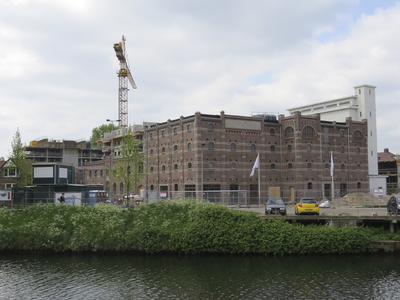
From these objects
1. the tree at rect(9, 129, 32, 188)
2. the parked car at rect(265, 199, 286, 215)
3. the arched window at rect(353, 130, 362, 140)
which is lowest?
the parked car at rect(265, 199, 286, 215)

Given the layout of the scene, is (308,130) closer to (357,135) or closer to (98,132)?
(357,135)

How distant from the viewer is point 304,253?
102 ft

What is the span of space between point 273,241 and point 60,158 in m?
107

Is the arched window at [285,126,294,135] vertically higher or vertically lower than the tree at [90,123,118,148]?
lower

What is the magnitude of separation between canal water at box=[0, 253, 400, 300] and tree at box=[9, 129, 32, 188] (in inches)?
850

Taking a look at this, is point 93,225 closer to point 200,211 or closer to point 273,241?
point 200,211

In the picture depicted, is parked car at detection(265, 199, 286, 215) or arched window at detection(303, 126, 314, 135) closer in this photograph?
Result: parked car at detection(265, 199, 286, 215)

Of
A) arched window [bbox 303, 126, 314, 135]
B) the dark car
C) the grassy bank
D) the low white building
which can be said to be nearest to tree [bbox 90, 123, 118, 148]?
the low white building

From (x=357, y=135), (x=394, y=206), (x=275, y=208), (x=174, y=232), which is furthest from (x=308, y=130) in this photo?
(x=174, y=232)

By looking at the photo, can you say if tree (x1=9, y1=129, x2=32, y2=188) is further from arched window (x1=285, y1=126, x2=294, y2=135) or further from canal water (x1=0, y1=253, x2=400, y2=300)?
arched window (x1=285, y1=126, x2=294, y2=135)

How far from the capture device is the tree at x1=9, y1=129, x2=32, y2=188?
51703mm

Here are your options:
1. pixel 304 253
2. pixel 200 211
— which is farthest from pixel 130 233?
pixel 304 253

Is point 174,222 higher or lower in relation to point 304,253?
higher

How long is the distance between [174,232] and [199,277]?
25.8ft
